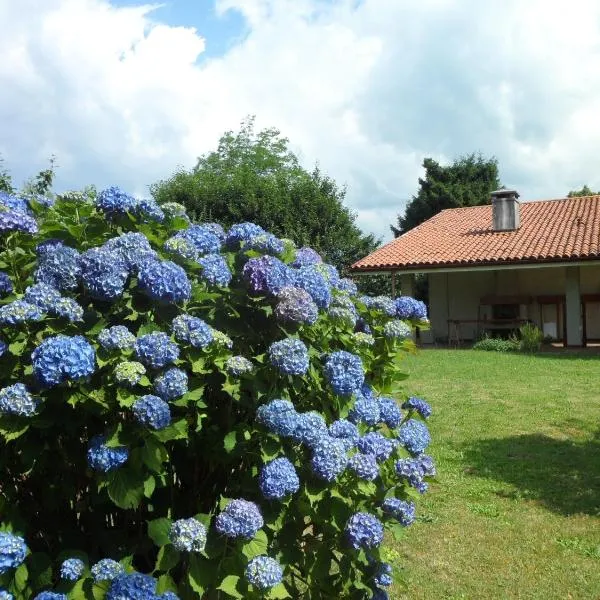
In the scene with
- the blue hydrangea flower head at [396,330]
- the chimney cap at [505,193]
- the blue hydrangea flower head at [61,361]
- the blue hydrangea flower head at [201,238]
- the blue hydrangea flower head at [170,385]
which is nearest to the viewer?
the blue hydrangea flower head at [61,361]

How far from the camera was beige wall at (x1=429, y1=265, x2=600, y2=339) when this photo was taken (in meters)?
19.9

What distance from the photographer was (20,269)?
7.33 feet

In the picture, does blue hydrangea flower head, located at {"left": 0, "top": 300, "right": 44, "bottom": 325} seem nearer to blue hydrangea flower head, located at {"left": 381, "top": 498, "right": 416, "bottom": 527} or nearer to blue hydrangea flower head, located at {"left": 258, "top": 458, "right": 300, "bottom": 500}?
blue hydrangea flower head, located at {"left": 258, "top": 458, "right": 300, "bottom": 500}

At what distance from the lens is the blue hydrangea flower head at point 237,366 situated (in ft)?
6.46

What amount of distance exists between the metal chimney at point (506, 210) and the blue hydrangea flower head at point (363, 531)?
20.1 meters

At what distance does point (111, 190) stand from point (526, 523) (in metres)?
3.83

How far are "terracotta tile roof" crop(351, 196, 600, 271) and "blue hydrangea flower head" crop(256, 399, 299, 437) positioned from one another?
648 inches

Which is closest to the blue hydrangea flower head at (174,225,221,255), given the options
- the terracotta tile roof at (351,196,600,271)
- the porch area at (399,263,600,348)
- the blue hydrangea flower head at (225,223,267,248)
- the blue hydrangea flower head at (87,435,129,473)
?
the blue hydrangea flower head at (225,223,267,248)

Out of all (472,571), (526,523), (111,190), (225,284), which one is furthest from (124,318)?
(526,523)

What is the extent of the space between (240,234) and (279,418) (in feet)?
3.00

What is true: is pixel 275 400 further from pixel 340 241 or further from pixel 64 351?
pixel 340 241

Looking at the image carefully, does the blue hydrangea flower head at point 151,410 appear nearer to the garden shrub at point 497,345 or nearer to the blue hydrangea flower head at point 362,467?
the blue hydrangea flower head at point 362,467

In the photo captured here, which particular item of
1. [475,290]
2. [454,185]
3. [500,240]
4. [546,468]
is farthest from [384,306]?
[454,185]

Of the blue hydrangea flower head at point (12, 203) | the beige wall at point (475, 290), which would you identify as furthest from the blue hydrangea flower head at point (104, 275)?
the beige wall at point (475, 290)
